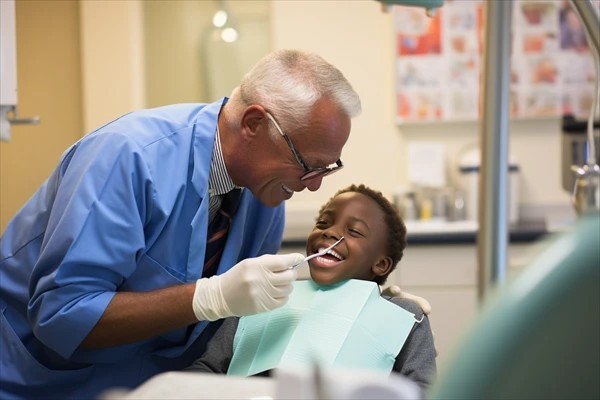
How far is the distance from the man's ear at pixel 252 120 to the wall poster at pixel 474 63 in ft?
6.46

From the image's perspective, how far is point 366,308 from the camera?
163 cm

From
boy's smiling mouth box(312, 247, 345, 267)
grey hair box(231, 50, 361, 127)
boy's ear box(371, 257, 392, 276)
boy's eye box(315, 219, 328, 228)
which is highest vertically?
grey hair box(231, 50, 361, 127)

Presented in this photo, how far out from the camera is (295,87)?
165cm

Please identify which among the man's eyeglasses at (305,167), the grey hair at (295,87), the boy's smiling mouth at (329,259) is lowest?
the boy's smiling mouth at (329,259)

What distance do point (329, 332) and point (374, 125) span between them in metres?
2.10

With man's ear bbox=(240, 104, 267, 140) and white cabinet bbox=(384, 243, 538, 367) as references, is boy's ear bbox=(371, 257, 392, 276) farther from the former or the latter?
white cabinet bbox=(384, 243, 538, 367)

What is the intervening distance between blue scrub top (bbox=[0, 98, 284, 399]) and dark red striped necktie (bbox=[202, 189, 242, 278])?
0.07ft

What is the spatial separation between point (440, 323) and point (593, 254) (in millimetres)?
2604

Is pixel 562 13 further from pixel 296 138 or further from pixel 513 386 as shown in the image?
pixel 513 386

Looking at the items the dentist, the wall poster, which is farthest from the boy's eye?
the wall poster

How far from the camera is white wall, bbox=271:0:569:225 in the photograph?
3.51 m

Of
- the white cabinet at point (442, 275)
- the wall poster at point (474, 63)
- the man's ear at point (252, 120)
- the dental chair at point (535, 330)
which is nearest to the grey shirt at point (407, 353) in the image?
the man's ear at point (252, 120)

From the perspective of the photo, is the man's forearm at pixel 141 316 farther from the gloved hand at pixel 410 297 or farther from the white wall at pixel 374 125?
the white wall at pixel 374 125

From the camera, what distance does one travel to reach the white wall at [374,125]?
3.51 meters
